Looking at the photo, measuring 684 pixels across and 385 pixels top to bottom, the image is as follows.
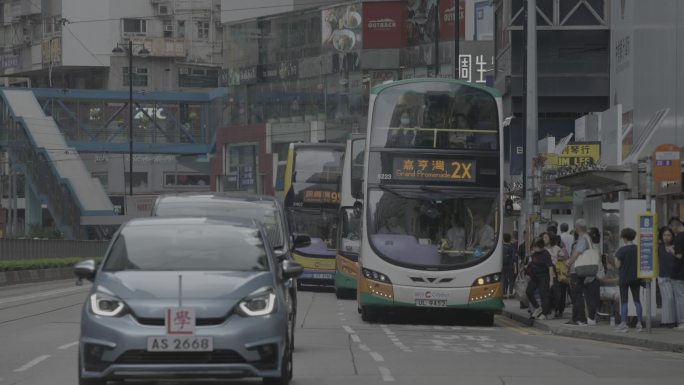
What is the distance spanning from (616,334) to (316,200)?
21.4 meters

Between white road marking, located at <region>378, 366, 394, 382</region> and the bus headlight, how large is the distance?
31.8 ft

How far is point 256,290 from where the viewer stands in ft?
39.5

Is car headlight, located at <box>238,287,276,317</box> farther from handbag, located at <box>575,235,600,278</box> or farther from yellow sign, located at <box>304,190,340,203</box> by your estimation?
yellow sign, located at <box>304,190,340,203</box>

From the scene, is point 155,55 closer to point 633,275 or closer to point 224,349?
point 633,275

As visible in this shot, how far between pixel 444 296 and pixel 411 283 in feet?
2.13

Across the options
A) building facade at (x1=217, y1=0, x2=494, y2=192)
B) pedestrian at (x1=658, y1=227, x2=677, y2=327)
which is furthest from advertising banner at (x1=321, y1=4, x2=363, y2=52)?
pedestrian at (x1=658, y1=227, x2=677, y2=327)

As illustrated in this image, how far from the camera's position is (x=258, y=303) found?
11961 millimetres

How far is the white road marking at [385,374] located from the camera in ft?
48.7

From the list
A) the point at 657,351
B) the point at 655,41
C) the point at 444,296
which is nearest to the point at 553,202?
the point at 655,41

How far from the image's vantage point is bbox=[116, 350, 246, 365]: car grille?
11.5 metres

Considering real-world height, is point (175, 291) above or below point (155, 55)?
below

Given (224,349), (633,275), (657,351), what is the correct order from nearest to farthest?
(224,349)
(657,351)
(633,275)

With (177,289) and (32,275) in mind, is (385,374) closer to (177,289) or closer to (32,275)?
(177,289)

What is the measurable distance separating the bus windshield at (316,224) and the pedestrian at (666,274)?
20284 mm
